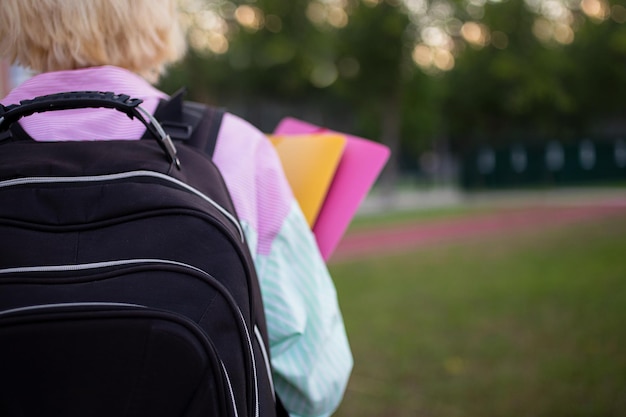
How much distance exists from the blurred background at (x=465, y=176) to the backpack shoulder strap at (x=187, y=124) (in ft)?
7.70

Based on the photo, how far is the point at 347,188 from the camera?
1529 mm

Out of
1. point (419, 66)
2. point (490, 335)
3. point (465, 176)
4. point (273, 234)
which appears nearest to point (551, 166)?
point (465, 176)

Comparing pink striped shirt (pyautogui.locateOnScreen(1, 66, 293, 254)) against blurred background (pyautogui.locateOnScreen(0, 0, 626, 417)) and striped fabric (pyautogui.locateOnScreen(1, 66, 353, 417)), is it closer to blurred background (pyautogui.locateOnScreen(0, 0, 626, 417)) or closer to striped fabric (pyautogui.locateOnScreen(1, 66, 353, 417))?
striped fabric (pyautogui.locateOnScreen(1, 66, 353, 417))

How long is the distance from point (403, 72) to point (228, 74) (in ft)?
27.3

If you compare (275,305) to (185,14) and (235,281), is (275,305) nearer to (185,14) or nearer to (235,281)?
(235,281)

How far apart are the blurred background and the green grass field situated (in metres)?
0.02

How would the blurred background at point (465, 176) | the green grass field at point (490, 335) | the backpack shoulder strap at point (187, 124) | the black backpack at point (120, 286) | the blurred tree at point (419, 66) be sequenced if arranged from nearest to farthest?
the black backpack at point (120, 286) → the backpack shoulder strap at point (187, 124) → the green grass field at point (490, 335) → the blurred background at point (465, 176) → the blurred tree at point (419, 66)

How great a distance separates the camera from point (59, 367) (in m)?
0.97

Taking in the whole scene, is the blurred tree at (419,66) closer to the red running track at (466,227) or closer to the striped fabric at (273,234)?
the red running track at (466,227)

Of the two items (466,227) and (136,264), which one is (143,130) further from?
(466,227)

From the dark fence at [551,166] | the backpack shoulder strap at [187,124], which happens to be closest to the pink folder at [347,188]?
the backpack shoulder strap at [187,124]

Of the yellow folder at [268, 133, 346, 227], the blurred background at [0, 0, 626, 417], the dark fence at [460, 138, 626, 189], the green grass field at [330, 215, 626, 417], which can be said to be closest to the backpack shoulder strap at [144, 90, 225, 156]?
the yellow folder at [268, 133, 346, 227]

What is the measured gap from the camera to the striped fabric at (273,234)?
126cm

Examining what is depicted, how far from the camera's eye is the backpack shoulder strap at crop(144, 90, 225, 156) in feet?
4.04
